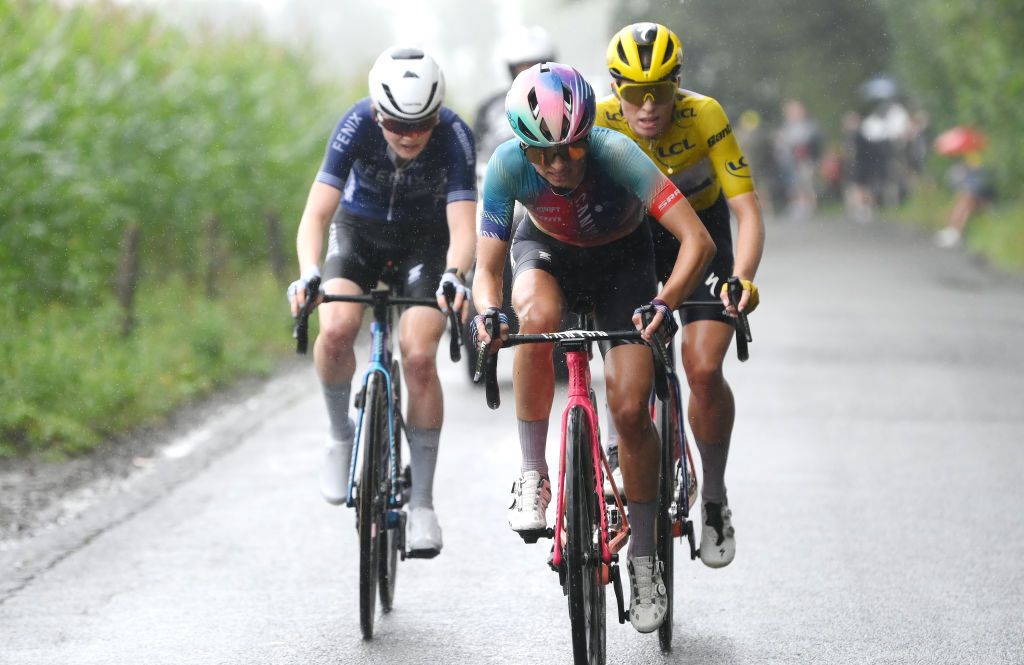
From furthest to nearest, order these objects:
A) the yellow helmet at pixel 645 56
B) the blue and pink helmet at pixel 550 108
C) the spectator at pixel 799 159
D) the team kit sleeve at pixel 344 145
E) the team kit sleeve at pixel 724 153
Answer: the spectator at pixel 799 159 < the team kit sleeve at pixel 344 145 < the team kit sleeve at pixel 724 153 < the yellow helmet at pixel 645 56 < the blue and pink helmet at pixel 550 108

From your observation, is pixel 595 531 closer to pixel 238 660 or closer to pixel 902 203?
pixel 238 660

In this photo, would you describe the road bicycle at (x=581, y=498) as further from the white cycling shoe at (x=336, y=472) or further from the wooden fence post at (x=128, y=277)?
the wooden fence post at (x=128, y=277)

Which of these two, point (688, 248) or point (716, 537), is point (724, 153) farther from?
point (716, 537)

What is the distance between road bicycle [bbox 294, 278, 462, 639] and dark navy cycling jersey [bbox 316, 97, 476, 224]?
1.47 feet

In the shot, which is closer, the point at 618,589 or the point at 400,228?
the point at 618,589

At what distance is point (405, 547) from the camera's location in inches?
247

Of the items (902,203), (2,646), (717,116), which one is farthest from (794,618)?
(902,203)

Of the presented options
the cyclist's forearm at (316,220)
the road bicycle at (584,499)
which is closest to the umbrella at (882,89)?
the cyclist's forearm at (316,220)

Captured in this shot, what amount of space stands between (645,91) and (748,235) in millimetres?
617

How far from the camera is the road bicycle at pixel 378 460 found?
5891 mm

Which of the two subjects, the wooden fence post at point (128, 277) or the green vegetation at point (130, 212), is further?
the wooden fence post at point (128, 277)

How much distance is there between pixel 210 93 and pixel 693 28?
2191 cm

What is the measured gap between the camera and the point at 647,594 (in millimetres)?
5453

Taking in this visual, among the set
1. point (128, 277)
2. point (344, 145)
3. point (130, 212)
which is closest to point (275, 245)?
point (130, 212)
